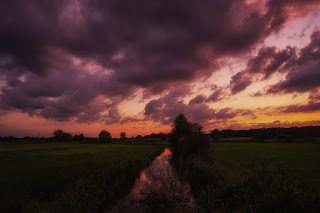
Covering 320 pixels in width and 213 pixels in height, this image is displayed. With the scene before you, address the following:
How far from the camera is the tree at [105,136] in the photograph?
122200 mm

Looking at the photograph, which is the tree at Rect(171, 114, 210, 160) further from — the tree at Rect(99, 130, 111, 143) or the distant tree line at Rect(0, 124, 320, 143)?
the tree at Rect(99, 130, 111, 143)

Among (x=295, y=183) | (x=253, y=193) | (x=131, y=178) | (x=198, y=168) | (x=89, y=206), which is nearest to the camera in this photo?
(x=253, y=193)

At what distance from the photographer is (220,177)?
53.7 ft

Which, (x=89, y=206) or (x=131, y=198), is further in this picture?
(x=131, y=198)

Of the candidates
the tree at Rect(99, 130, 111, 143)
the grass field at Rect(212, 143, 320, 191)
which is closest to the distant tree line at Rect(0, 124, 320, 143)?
the tree at Rect(99, 130, 111, 143)

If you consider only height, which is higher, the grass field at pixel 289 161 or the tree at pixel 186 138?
the tree at pixel 186 138

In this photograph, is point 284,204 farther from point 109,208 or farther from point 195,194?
point 109,208

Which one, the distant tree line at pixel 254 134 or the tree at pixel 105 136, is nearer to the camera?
the distant tree line at pixel 254 134

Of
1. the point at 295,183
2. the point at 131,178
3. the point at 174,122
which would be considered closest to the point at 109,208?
the point at 131,178

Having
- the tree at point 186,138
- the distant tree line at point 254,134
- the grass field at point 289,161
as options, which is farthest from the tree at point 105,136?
the grass field at point 289,161

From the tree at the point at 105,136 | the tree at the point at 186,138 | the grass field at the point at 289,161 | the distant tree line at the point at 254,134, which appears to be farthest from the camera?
the tree at the point at 105,136

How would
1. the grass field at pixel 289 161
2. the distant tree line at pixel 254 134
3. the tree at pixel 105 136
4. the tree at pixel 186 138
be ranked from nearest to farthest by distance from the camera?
the grass field at pixel 289 161
the tree at pixel 186 138
the distant tree line at pixel 254 134
the tree at pixel 105 136

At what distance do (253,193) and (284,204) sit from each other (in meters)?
2.56

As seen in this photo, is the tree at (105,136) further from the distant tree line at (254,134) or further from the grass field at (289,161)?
the grass field at (289,161)
